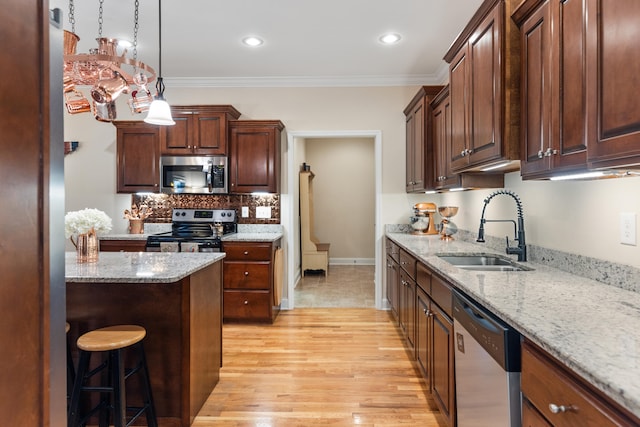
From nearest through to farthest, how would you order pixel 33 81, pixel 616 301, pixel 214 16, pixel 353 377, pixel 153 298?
1. pixel 33 81
2. pixel 616 301
3. pixel 153 298
4. pixel 353 377
5. pixel 214 16

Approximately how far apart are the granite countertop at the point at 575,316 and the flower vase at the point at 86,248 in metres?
2.08

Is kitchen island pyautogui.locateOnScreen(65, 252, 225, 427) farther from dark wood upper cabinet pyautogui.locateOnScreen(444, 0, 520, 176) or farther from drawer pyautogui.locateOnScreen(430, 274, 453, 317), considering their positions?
dark wood upper cabinet pyautogui.locateOnScreen(444, 0, 520, 176)

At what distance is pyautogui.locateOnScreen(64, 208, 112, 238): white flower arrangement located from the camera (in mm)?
2172

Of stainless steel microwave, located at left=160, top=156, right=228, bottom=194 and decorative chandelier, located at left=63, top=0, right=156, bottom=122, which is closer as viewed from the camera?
decorative chandelier, located at left=63, top=0, right=156, bottom=122

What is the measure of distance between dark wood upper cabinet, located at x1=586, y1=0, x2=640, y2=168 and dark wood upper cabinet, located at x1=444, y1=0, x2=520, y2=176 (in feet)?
1.70

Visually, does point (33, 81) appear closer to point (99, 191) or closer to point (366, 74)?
point (366, 74)

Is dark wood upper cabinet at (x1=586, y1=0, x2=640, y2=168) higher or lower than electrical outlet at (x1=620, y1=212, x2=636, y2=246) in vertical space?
higher

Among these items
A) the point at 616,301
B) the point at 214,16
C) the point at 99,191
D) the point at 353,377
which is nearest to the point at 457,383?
the point at 616,301

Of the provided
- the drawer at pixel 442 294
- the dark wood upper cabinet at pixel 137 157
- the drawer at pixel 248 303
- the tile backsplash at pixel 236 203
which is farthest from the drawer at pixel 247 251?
the drawer at pixel 442 294

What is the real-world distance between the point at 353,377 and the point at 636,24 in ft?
8.03

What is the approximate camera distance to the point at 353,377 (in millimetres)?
2645

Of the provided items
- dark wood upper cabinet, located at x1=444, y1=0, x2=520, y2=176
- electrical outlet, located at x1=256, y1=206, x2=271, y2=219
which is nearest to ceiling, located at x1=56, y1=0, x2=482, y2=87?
dark wood upper cabinet, located at x1=444, y1=0, x2=520, y2=176

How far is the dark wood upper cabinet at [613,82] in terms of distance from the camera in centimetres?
105

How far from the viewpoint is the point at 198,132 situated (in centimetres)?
396
